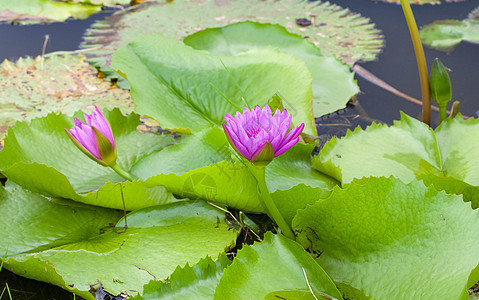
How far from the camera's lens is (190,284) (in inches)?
32.3

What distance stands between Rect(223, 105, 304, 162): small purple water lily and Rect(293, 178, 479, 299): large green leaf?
0.15 m

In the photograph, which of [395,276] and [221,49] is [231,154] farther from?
[221,49]

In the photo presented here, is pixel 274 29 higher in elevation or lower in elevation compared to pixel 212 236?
higher

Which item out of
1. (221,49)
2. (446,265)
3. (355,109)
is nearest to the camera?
A: (446,265)

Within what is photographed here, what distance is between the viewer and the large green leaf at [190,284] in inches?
31.1

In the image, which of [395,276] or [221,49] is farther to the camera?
[221,49]

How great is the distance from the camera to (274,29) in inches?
68.9

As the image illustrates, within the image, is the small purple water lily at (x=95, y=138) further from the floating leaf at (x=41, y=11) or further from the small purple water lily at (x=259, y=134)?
the floating leaf at (x=41, y=11)

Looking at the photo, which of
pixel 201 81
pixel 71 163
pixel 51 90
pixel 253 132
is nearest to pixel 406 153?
pixel 253 132

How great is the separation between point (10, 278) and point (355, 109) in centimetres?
118

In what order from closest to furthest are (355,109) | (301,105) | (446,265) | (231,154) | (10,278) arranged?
(446,265) → (10,278) → (231,154) → (301,105) → (355,109)

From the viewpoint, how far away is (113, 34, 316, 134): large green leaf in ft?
4.32

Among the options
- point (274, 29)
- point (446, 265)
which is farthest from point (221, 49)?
point (446, 265)

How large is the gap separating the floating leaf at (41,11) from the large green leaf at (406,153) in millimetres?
1653
